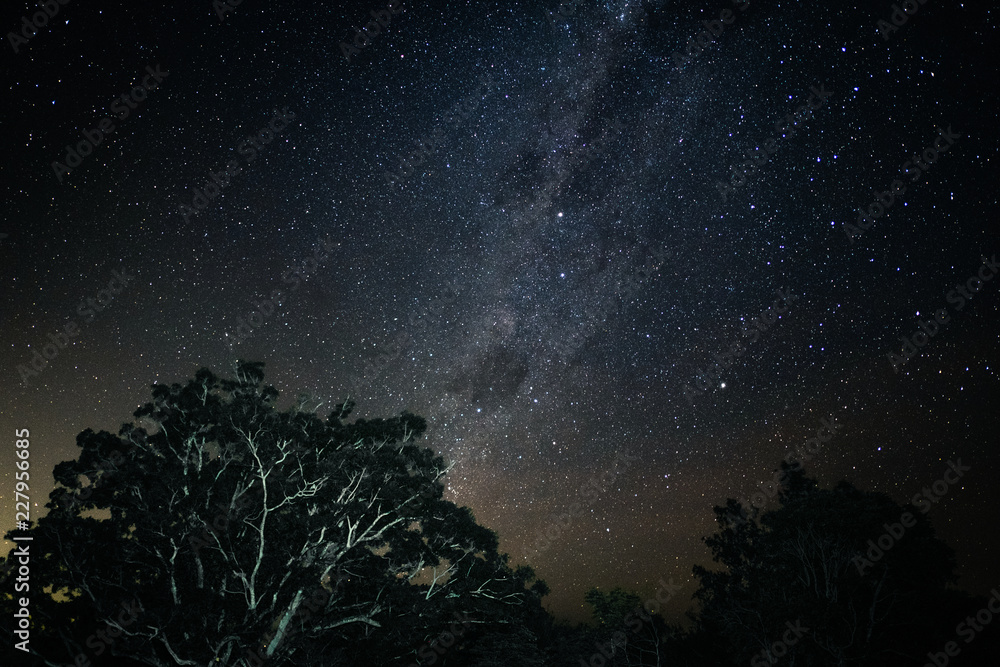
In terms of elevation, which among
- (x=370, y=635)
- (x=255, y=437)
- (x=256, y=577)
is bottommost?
(x=370, y=635)

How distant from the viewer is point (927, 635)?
19.4 m

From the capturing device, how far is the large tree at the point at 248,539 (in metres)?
14.7

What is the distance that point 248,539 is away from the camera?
16469mm

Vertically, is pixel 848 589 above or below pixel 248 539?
below

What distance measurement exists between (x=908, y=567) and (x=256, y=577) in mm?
24941

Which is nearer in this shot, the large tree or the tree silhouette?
the large tree

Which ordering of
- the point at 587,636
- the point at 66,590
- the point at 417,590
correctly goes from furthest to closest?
the point at 587,636, the point at 417,590, the point at 66,590

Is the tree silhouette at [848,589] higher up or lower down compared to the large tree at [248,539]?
lower down

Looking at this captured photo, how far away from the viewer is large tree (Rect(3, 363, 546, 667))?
579 inches

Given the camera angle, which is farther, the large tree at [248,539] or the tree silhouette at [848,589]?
the tree silhouette at [848,589]

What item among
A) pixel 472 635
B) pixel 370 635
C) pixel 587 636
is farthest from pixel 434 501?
pixel 587 636

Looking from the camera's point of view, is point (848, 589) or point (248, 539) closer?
point (248, 539)

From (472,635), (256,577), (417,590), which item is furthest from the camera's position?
(472,635)

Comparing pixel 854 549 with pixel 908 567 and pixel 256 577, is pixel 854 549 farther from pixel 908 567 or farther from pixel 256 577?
pixel 256 577
